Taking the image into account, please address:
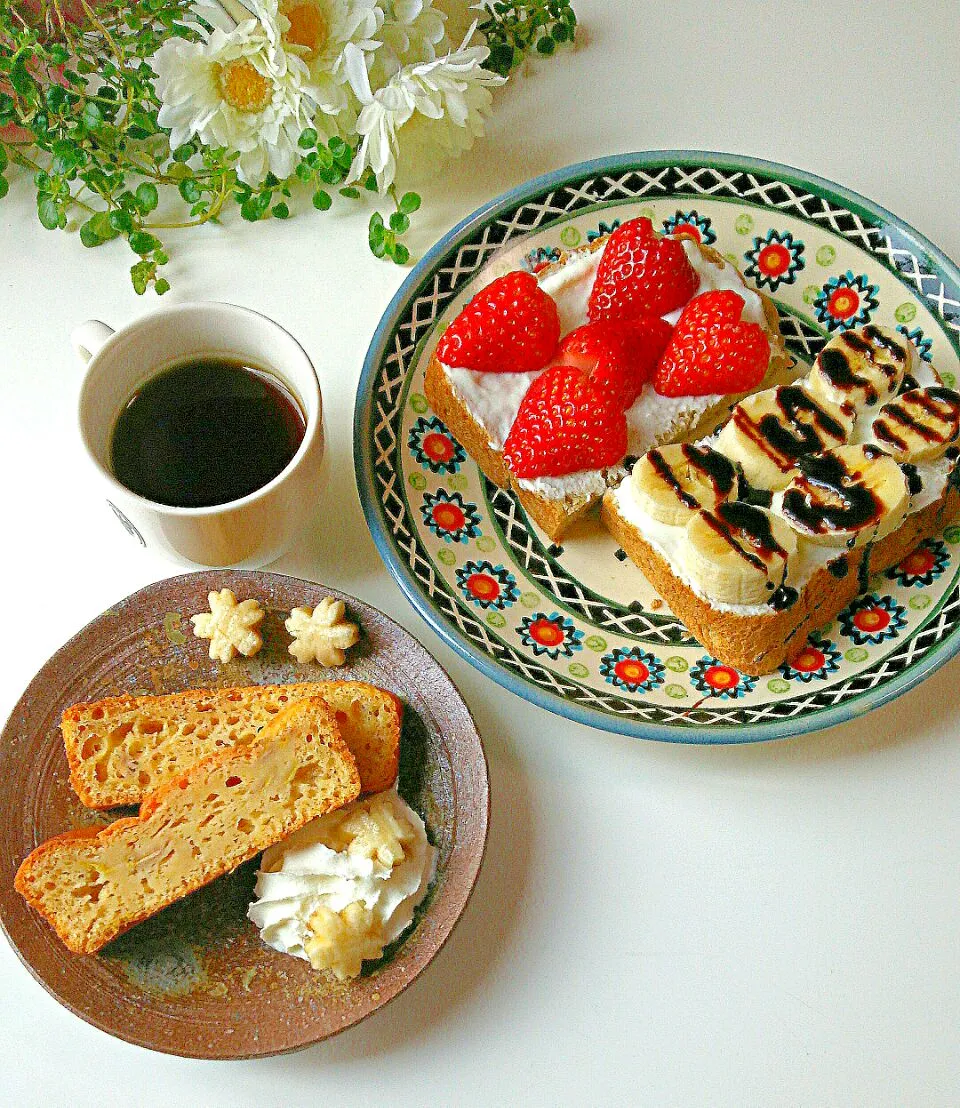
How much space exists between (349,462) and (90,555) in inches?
13.8

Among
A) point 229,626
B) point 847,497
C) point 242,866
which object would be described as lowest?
point 242,866

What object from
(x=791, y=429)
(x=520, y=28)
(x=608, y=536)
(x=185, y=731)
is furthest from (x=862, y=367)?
(x=185, y=731)

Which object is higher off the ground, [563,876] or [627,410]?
[627,410]

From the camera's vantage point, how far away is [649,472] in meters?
1.33

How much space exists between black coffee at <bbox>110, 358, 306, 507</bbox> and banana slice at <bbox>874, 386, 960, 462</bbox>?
69 centimetres

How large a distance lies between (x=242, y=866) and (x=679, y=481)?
65 cm

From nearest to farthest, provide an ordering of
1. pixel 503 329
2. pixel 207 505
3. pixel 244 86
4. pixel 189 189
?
pixel 207 505
pixel 503 329
pixel 244 86
pixel 189 189

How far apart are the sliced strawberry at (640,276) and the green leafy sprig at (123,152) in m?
0.31

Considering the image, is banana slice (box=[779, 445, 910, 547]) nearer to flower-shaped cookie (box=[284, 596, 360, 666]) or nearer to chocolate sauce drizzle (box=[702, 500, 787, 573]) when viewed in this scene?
chocolate sauce drizzle (box=[702, 500, 787, 573])

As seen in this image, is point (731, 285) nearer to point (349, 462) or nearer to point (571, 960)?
point (349, 462)

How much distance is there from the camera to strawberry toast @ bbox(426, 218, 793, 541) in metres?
1.37

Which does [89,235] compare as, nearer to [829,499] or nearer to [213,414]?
[213,414]

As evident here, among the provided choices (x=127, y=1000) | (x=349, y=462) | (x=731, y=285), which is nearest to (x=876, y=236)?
(x=731, y=285)

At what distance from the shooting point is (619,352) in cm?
140
